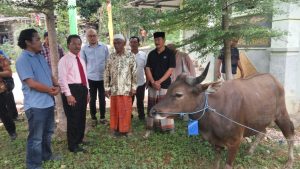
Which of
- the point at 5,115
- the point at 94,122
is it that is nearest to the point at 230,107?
the point at 94,122

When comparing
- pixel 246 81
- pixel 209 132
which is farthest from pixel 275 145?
pixel 209 132

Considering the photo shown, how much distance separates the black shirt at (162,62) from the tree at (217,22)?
1.03ft

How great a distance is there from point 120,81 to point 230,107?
2.06m

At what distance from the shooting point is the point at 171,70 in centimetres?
533

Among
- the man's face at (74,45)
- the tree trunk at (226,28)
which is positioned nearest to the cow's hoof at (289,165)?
the tree trunk at (226,28)

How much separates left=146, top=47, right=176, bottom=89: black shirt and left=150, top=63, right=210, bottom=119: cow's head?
1716mm

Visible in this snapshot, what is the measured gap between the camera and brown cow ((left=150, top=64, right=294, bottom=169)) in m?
3.58

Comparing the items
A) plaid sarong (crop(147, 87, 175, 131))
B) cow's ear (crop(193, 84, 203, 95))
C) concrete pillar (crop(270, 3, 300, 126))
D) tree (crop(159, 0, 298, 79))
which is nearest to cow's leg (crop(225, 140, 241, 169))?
cow's ear (crop(193, 84, 203, 95))

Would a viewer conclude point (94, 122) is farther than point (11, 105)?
No

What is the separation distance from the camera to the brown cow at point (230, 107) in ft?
11.7

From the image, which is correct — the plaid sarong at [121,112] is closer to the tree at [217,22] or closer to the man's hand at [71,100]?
the man's hand at [71,100]

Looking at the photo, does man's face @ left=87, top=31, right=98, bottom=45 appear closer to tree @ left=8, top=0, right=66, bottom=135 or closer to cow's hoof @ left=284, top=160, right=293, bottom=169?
tree @ left=8, top=0, right=66, bottom=135

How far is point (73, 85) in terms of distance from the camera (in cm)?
453

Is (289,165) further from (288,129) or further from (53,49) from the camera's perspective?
(53,49)
